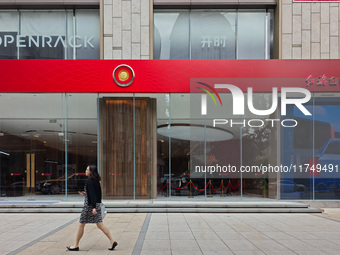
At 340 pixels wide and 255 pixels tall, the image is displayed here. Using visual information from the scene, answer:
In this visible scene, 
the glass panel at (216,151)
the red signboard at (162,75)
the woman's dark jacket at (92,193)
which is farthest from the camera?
the glass panel at (216,151)

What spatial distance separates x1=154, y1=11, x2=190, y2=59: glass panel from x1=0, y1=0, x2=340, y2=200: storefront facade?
14 cm

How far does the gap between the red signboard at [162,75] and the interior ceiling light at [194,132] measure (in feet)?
5.40

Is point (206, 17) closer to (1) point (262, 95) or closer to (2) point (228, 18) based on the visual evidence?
(2) point (228, 18)

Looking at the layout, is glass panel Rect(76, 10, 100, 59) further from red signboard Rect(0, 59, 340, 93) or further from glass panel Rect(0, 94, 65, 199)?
glass panel Rect(0, 94, 65, 199)

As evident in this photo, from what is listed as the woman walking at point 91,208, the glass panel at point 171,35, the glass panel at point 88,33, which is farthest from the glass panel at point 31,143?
the woman walking at point 91,208

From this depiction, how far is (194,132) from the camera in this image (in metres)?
13.3

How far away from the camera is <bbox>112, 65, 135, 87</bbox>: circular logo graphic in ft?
41.4

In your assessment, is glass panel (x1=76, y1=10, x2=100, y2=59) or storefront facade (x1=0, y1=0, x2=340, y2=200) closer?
storefront facade (x1=0, y1=0, x2=340, y2=200)

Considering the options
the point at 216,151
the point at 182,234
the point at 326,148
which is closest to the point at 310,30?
the point at 326,148

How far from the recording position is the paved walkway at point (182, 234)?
6234mm

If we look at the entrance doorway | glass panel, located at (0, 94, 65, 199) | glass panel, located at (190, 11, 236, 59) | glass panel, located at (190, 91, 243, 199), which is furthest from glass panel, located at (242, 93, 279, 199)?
glass panel, located at (0, 94, 65, 199)

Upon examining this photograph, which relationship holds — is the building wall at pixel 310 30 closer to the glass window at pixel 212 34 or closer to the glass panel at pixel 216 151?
the glass window at pixel 212 34

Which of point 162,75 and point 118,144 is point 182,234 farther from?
point 162,75

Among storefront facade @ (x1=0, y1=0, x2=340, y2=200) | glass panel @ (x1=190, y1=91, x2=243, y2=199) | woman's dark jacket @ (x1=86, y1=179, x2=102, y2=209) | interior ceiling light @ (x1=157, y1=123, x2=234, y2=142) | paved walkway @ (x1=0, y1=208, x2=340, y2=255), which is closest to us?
woman's dark jacket @ (x1=86, y1=179, x2=102, y2=209)
